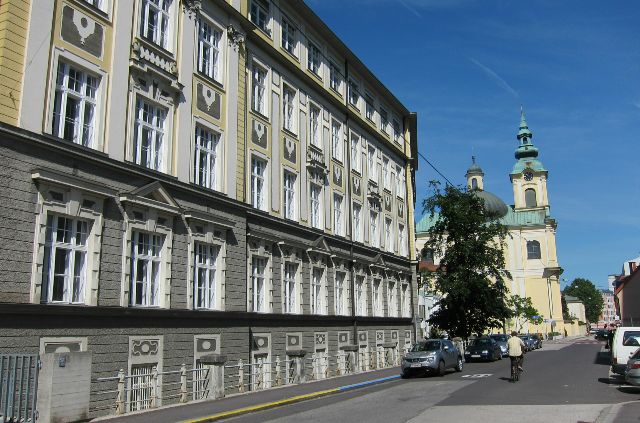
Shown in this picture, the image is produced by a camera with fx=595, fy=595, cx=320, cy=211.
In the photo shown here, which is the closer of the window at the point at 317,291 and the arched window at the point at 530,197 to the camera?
the window at the point at 317,291

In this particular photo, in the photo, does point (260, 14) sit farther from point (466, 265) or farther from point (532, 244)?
point (532, 244)

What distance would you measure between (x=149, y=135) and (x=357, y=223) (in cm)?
1759

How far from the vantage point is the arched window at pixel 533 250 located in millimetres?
97938

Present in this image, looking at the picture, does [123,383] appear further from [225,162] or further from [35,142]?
[225,162]

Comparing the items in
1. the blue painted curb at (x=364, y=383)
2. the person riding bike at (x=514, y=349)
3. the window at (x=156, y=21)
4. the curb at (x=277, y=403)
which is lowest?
the blue painted curb at (x=364, y=383)

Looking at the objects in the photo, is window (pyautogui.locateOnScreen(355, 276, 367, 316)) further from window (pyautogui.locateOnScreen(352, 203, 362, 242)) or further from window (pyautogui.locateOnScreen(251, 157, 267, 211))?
window (pyautogui.locateOnScreen(251, 157, 267, 211))

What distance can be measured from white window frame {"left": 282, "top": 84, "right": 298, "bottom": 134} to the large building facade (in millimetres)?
68

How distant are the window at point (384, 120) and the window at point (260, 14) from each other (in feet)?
49.5

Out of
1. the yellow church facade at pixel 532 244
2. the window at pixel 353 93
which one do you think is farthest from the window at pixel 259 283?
the yellow church facade at pixel 532 244

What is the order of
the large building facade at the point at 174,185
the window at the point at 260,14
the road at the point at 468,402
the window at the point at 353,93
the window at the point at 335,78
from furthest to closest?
the window at the point at 353,93
the window at the point at 335,78
the window at the point at 260,14
the large building facade at the point at 174,185
the road at the point at 468,402

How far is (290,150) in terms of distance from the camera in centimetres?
2625

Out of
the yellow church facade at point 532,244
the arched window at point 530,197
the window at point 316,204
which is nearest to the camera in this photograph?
the window at point 316,204

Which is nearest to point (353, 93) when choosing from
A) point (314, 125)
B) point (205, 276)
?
point (314, 125)

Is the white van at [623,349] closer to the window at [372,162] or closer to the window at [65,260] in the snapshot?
the window at [65,260]
